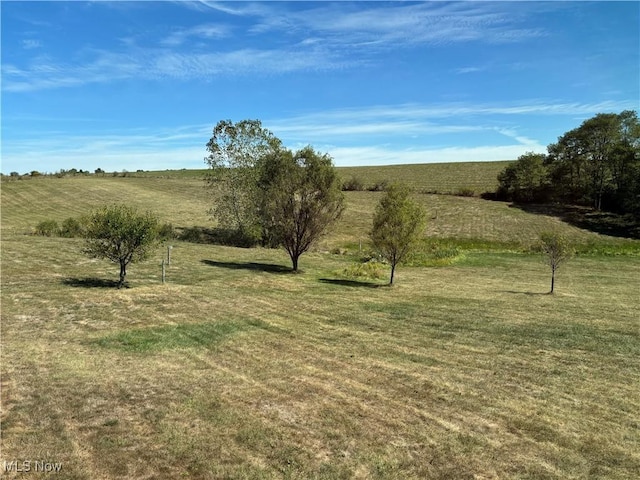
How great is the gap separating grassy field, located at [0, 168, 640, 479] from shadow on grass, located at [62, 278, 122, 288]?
0.32 feet

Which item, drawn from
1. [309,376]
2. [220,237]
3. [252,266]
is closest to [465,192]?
[220,237]

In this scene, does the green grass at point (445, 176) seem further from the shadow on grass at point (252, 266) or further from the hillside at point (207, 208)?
the shadow on grass at point (252, 266)

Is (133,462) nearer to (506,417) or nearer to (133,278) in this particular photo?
(506,417)

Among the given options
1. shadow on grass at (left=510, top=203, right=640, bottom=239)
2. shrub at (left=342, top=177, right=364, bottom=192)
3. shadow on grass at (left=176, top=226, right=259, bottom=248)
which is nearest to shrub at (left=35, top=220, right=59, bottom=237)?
shadow on grass at (left=176, top=226, right=259, bottom=248)

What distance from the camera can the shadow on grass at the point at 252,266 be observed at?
32469 mm

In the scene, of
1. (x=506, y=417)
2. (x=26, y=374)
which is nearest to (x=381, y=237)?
(x=506, y=417)

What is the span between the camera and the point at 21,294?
67.8 ft

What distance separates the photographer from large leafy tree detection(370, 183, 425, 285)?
2922 cm

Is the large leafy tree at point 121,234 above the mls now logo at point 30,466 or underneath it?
above

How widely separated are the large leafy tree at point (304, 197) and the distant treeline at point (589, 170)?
53564 millimetres

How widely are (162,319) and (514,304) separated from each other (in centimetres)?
1752

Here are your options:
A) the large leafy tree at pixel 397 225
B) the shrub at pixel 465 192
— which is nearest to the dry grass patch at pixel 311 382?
the large leafy tree at pixel 397 225

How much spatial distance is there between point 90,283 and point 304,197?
1484cm

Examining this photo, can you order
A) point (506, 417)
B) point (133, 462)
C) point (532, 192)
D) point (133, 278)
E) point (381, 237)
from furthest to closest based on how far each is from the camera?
point (532, 192) → point (381, 237) → point (133, 278) → point (506, 417) → point (133, 462)
